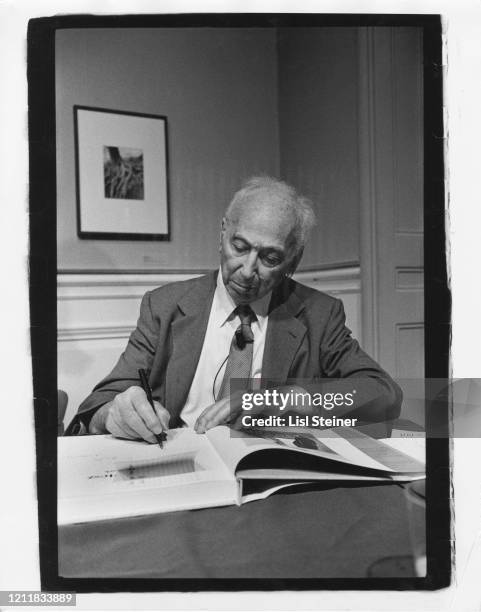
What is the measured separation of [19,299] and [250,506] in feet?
1.58

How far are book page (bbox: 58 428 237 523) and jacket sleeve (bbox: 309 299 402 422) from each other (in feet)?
0.78

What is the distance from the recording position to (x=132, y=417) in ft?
2.48

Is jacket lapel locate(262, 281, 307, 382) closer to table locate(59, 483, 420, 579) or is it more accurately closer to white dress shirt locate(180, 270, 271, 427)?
white dress shirt locate(180, 270, 271, 427)

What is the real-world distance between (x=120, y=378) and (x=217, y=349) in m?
0.17

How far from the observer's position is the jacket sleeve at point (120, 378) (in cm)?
80

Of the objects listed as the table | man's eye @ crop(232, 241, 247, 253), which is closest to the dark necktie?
man's eye @ crop(232, 241, 247, 253)

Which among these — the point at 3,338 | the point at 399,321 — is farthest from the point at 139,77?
the point at 399,321

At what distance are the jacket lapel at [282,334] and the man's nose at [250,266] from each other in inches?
2.3

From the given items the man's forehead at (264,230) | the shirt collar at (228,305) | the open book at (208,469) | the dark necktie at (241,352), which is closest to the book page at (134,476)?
the open book at (208,469)

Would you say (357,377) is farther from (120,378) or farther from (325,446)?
(120,378)

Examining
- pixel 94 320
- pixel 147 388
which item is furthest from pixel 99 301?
pixel 147 388

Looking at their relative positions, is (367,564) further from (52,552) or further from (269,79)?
(269,79)

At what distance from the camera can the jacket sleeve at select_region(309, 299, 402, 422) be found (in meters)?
0.78

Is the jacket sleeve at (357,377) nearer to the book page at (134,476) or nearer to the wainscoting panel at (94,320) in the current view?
the wainscoting panel at (94,320)
